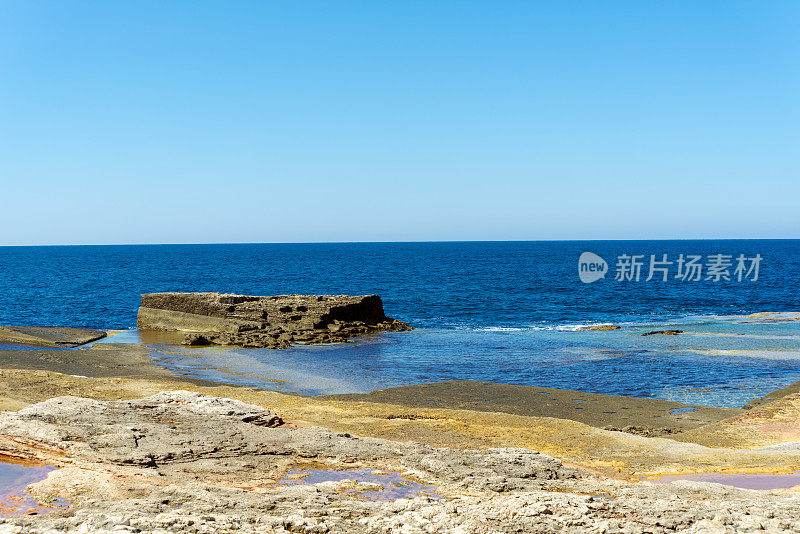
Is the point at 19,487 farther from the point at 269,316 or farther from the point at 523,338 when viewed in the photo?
the point at 523,338

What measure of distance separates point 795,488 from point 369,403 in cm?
1098

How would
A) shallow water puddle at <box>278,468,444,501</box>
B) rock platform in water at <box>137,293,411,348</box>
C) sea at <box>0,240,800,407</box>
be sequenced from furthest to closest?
rock platform in water at <box>137,293,411,348</box>
sea at <box>0,240,800,407</box>
shallow water puddle at <box>278,468,444,501</box>

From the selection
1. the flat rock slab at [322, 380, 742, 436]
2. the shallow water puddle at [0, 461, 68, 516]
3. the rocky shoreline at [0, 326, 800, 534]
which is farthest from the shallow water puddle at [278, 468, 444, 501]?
the flat rock slab at [322, 380, 742, 436]

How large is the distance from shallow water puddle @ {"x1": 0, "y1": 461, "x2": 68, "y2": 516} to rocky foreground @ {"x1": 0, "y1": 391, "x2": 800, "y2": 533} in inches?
6.8

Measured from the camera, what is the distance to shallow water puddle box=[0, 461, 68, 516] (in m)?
7.47

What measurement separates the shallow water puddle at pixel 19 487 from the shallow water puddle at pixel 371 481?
297cm

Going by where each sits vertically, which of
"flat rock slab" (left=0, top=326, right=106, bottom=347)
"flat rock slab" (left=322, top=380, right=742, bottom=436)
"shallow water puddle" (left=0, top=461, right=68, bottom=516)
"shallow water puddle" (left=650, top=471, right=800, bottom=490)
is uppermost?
"shallow water puddle" (left=0, top=461, right=68, bottom=516)

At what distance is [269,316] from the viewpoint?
1490 inches

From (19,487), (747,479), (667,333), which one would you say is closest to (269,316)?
(667,333)

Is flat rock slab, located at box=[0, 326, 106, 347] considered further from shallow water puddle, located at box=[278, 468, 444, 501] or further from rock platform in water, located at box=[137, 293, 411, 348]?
shallow water puddle, located at box=[278, 468, 444, 501]

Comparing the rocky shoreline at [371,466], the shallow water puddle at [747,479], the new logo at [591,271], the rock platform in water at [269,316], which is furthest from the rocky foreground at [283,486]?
the new logo at [591,271]

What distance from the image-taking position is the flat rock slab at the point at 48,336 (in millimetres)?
31969

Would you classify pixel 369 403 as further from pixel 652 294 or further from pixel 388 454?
pixel 652 294

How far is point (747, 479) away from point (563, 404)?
932cm
